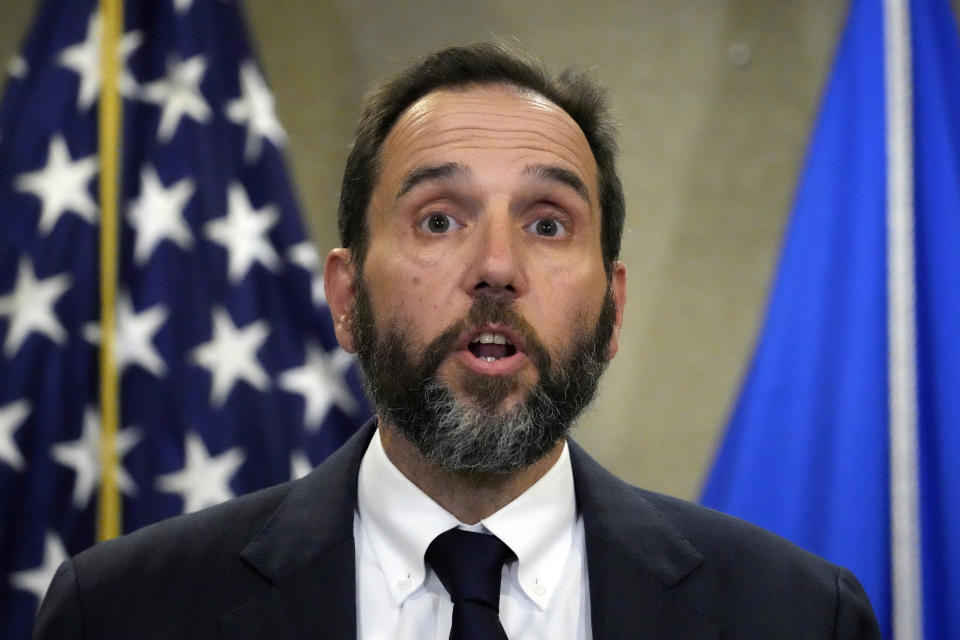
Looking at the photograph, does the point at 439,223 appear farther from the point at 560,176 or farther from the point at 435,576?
the point at 435,576

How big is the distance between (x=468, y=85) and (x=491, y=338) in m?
0.50

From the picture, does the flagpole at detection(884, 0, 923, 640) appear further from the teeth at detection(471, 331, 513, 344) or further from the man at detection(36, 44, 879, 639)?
the teeth at detection(471, 331, 513, 344)

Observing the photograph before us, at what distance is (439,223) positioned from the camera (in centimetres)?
163

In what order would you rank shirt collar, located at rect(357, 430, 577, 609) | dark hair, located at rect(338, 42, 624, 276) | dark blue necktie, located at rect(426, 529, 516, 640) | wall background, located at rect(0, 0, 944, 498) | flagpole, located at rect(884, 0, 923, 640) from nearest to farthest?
dark blue necktie, located at rect(426, 529, 516, 640), shirt collar, located at rect(357, 430, 577, 609), dark hair, located at rect(338, 42, 624, 276), flagpole, located at rect(884, 0, 923, 640), wall background, located at rect(0, 0, 944, 498)

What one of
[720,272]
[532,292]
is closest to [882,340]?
[720,272]

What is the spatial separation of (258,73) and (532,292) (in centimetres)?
157

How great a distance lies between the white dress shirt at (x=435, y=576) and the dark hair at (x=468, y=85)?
1.40ft

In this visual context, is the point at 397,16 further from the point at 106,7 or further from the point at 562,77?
the point at 562,77

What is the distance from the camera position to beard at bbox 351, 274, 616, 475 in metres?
1.52

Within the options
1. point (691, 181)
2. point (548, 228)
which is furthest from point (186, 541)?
point (691, 181)

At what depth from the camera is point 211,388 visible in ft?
8.54

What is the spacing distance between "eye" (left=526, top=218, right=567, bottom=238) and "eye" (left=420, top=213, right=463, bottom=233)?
4.7 inches

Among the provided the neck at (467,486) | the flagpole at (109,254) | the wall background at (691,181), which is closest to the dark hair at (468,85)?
the neck at (467,486)

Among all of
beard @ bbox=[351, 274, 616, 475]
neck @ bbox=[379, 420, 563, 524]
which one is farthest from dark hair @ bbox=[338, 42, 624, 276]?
neck @ bbox=[379, 420, 563, 524]
